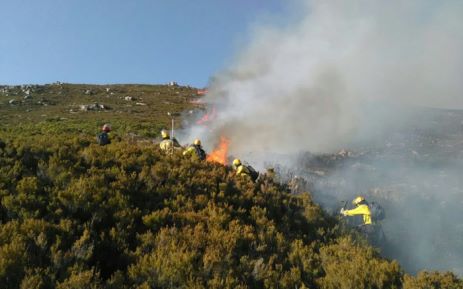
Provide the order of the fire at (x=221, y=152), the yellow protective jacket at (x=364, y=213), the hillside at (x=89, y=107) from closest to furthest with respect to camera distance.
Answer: the yellow protective jacket at (x=364, y=213)
the fire at (x=221, y=152)
the hillside at (x=89, y=107)

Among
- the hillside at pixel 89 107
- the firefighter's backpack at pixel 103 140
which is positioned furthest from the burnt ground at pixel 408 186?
the hillside at pixel 89 107

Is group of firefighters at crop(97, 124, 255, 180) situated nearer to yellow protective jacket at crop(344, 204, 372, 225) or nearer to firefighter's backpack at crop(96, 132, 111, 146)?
firefighter's backpack at crop(96, 132, 111, 146)

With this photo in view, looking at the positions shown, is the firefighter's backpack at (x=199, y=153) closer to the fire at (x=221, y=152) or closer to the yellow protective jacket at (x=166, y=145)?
the yellow protective jacket at (x=166, y=145)

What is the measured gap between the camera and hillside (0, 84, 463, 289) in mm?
6242

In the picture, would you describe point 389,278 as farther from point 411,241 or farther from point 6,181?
point 411,241

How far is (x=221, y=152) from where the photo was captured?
2133 cm

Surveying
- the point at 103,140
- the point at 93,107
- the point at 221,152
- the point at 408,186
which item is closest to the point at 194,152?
the point at 103,140

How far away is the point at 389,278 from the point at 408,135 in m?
28.8

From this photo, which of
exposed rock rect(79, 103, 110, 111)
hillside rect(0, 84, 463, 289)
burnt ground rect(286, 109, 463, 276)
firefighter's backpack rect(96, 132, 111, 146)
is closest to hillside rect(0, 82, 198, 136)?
exposed rock rect(79, 103, 110, 111)

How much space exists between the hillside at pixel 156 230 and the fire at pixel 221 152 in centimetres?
674

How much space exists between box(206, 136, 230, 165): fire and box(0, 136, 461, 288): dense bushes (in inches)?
308

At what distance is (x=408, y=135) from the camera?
33906 mm

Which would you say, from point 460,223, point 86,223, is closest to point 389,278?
point 86,223

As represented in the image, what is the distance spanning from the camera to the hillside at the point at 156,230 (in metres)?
6.24
